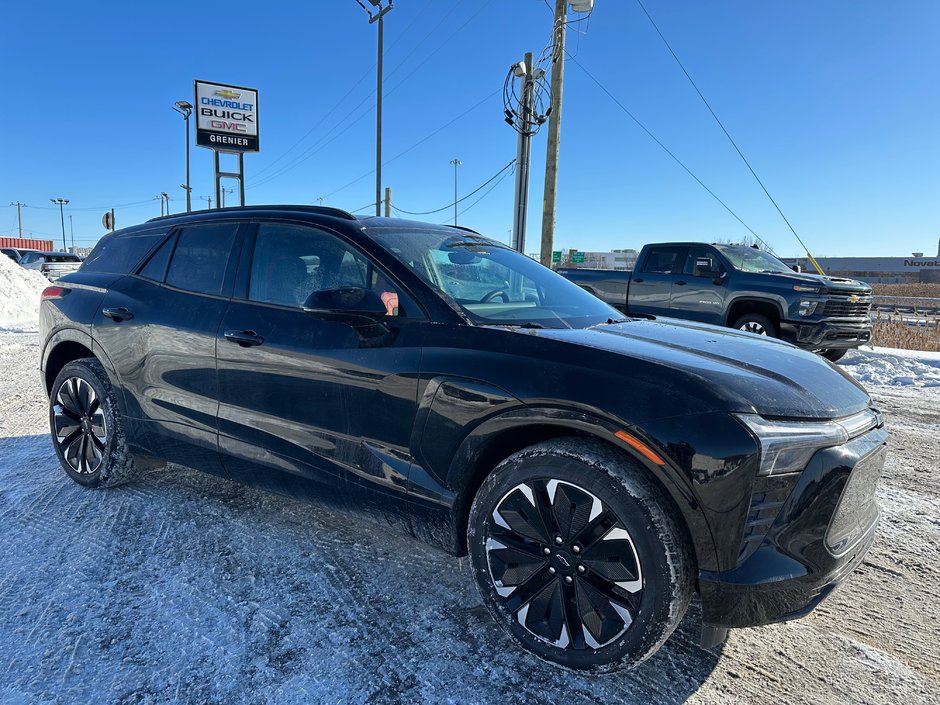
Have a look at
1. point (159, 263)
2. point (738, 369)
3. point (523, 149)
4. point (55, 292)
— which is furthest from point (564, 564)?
point (523, 149)

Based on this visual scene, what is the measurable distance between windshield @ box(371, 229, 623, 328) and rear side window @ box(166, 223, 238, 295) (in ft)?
3.39

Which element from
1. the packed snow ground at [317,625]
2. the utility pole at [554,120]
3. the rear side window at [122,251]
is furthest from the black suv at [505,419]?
the utility pole at [554,120]

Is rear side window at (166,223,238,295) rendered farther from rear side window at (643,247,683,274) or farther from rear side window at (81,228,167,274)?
rear side window at (643,247,683,274)

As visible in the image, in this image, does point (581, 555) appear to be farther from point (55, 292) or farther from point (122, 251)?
point (55, 292)

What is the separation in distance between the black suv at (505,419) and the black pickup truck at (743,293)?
6.68 metres

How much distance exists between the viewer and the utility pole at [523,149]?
10.6 m

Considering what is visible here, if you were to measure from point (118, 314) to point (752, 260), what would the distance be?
31.2ft

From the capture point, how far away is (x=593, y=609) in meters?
2.05

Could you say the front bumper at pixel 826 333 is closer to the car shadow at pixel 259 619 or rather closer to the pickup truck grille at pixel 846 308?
the pickup truck grille at pixel 846 308

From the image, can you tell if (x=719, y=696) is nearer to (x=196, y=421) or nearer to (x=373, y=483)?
(x=373, y=483)

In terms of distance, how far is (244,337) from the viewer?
2.94 m

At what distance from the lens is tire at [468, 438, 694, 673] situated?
1.92 m

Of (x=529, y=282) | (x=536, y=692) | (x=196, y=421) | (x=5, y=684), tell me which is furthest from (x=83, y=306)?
(x=536, y=692)

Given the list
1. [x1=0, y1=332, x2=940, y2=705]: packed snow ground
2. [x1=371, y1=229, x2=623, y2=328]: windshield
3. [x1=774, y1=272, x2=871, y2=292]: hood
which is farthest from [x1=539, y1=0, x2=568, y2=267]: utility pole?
[x1=0, y1=332, x2=940, y2=705]: packed snow ground
